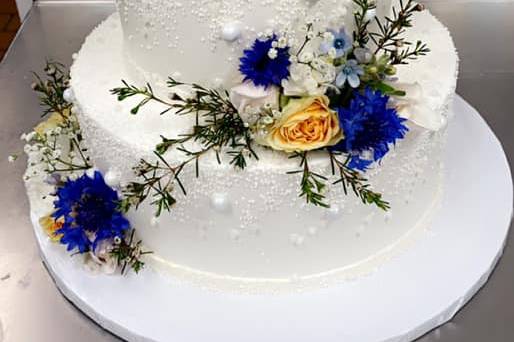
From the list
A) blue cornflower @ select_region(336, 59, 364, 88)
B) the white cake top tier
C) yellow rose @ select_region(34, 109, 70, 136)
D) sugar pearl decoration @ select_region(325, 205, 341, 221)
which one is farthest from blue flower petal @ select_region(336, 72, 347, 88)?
yellow rose @ select_region(34, 109, 70, 136)

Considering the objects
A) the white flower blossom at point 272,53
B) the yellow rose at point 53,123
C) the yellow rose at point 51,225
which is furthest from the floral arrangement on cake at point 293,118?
→ the yellow rose at point 53,123

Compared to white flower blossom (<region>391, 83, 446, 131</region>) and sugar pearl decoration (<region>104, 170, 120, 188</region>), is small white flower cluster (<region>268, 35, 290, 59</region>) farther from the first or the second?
sugar pearl decoration (<region>104, 170, 120, 188</region>)

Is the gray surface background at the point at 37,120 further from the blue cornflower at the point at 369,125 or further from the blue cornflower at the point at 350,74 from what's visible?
the blue cornflower at the point at 350,74

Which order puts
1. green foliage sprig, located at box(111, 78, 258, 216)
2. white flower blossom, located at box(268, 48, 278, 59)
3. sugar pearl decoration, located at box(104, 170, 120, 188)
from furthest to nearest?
sugar pearl decoration, located at box(104, 170, 120, 188)
green foliage sprig, located at box(111, 78, 258, 216)
white flower blossom, located at box(268, 48, 278, 59)

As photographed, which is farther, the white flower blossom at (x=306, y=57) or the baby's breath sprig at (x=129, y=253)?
the baby's breath sprig at (x=129, y=253)

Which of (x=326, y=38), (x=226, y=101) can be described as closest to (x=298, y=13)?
(x=326, y=38)

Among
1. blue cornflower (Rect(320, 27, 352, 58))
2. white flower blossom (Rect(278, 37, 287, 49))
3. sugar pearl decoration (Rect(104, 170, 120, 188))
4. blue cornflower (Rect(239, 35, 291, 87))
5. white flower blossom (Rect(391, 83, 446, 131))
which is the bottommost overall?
sugar pearl decoration (Rect(104, 170, 120, 188))

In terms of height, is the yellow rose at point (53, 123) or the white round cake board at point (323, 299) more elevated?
the yellow rose at point (53, 123)

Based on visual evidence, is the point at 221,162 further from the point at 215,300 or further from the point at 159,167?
the point at 215,300

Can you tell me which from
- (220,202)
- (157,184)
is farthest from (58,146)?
(220,202)
